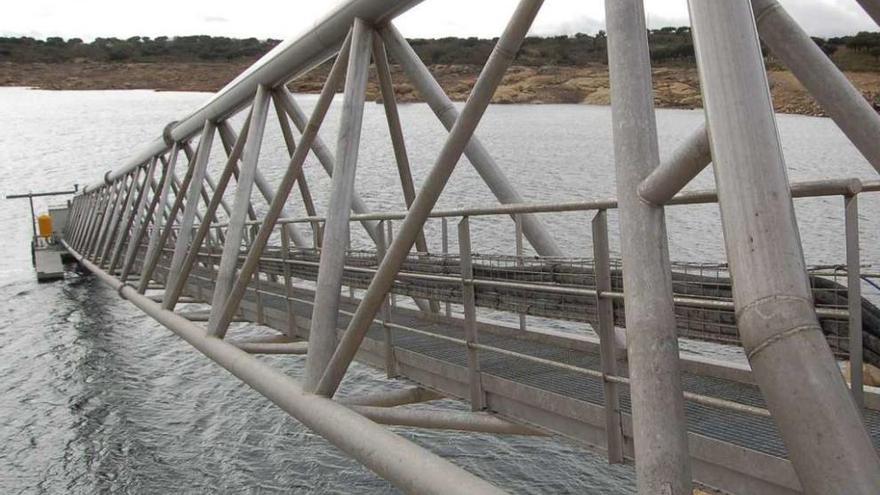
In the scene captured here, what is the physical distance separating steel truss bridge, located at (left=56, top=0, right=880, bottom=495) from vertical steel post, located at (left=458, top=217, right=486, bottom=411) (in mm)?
14

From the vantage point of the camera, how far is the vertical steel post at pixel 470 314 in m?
5.22

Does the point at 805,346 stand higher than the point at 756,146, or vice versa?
the point at 756,146

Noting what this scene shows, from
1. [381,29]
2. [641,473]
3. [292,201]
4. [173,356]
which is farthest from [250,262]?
[292,201]

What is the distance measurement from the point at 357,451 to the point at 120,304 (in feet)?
98.2

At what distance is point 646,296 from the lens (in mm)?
3238

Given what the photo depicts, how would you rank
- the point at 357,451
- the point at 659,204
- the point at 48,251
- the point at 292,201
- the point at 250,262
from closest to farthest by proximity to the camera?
1. the point at 659,204
2. the point at 357,451
3. the point at 250,262
4. the point at 48,251
5. the point at 292,201

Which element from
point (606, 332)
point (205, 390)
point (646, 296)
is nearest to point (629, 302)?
point (646, 296)

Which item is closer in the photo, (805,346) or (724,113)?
(805,346)

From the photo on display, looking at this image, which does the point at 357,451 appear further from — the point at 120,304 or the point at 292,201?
the point at 292,201

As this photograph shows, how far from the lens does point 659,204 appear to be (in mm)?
3227

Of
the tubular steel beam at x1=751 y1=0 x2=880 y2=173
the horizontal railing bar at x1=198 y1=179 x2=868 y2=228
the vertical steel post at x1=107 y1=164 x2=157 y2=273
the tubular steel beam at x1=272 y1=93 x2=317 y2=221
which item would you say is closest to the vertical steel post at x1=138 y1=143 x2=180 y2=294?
the vertical steel post at x1=107 y1=164 x2=157 y2=273

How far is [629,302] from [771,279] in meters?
0.80

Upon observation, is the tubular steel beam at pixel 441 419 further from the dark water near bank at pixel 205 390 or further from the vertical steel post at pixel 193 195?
the dark water near bank at pixel 205 390

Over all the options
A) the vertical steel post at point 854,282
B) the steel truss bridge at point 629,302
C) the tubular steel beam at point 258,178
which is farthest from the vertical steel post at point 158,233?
the vertical steel post at point 854,282
